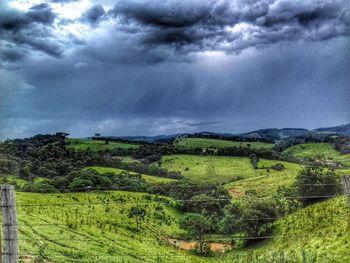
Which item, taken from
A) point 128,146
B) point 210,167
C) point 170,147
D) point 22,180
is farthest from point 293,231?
point 128,146

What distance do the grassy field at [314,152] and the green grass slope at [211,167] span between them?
63.0 ft

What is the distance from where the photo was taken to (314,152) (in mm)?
118688

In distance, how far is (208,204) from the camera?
45.4 metres

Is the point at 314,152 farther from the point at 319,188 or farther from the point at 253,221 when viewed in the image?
the point at 253,221

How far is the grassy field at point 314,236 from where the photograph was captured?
49.9 feet

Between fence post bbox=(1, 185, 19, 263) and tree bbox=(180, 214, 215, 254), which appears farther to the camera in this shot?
tree bbox=(180, 214, 215, 254)

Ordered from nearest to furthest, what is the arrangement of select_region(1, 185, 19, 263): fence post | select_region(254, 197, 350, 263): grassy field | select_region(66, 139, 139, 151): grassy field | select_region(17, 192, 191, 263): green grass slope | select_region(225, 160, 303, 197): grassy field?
select_region(1, 185, 19, 263): fence post
select_region(254, 197, 350, 263): grassy field
select_region(17, 192, 191, 263): green grass slope
select_region(225, 160, 303, 197): grassy field
select_region(66, 139, 139, 151): grassy field

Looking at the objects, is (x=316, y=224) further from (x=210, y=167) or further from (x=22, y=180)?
(x=210, y=167)

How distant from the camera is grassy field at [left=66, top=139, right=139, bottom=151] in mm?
116000

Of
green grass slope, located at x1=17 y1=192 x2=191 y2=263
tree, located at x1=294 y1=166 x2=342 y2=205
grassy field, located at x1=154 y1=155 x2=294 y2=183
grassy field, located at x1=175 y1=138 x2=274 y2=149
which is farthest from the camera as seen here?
grassy field, located at x1=175 y1=138 x2=274 y2=149

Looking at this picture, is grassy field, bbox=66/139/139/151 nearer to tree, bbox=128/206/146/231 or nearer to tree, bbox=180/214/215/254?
tree, bbox=128/206/146/231

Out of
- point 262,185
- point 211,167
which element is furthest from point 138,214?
point 211,167

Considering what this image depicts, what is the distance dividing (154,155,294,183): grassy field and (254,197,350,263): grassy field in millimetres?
57072

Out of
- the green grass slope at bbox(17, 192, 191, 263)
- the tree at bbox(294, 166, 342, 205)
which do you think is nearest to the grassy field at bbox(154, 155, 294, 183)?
the green grass slope at bbox(17, 192, 191, 263)
